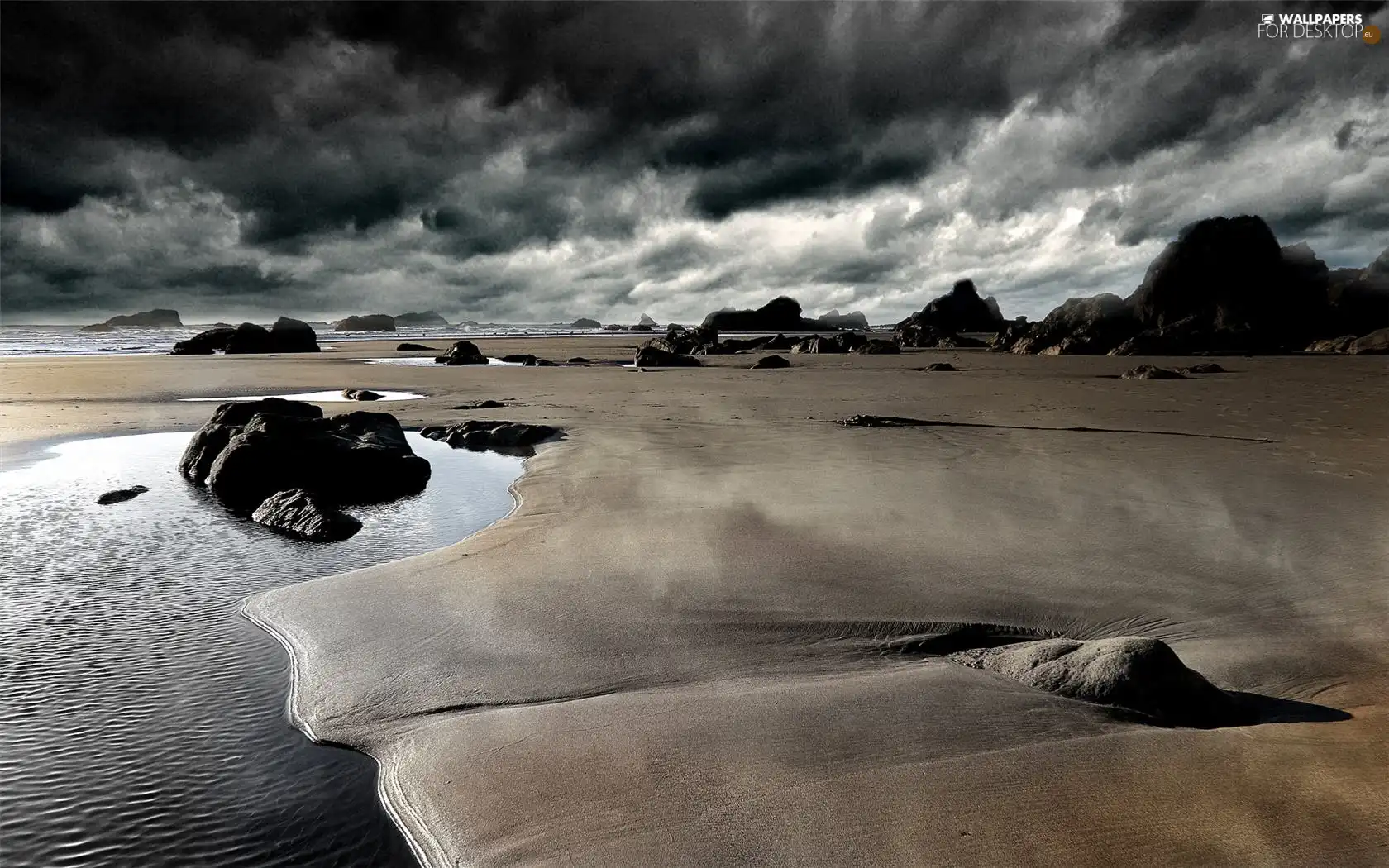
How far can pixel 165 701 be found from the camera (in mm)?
3461

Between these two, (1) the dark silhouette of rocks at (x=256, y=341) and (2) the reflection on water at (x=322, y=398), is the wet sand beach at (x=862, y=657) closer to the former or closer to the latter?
(2) the reflection on water at (x=322, y=398)

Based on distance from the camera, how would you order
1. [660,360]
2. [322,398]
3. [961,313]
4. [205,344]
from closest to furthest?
[322,398] → [660,360] → [205,344] → [961,313]

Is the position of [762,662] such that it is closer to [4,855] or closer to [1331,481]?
[4,855]

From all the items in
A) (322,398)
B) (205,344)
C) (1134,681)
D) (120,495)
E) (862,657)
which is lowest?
(862,657)

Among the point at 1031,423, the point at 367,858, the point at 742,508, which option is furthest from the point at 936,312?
the point at 367,858

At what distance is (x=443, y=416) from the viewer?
13.3 meters

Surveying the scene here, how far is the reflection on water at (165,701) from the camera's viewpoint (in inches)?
102

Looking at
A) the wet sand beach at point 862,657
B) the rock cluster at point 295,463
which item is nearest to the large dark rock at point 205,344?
the rock cluster at point 295,463

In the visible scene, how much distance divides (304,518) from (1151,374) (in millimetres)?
17901

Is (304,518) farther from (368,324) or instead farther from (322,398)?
(368,324)

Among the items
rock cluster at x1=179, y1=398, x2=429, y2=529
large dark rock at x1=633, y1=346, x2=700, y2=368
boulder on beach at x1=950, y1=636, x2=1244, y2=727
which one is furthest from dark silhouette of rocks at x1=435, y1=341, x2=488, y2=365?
boulder on beach at x1=950, y1=636, x2=1244, y2=727

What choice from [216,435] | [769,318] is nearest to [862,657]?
[216,435]

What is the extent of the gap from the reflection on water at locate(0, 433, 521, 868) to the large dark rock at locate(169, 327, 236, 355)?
36416 millimetres

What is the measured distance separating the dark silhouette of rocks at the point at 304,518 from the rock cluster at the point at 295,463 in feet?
1.13
